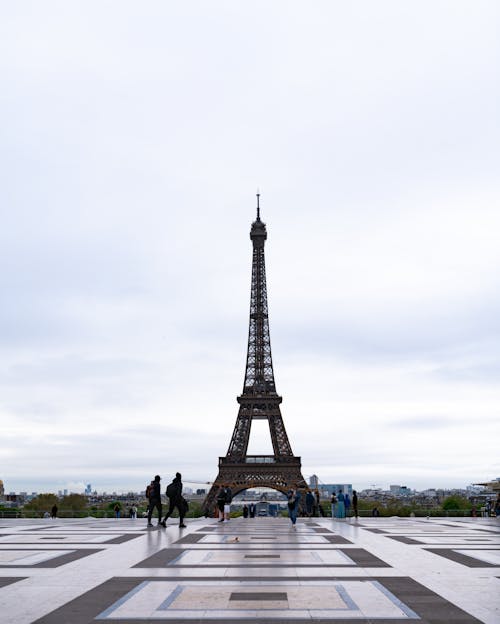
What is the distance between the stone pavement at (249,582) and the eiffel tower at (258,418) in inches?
2137

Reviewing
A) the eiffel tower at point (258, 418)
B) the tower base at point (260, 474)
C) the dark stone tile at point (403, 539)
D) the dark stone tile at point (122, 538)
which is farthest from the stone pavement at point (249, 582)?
the tower base at point (260, 474)

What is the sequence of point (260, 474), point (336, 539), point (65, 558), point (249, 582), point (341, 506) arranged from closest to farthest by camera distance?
1. point (249, 582)
2. point (65, 558)
3. point (336, 539)
4. point (341, 506)
5. point (260, 474)

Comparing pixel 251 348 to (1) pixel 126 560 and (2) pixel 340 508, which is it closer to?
(2) pixel 340 508

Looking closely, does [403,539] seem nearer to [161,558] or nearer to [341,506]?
[161,558]

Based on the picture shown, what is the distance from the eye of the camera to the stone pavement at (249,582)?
7941 mm

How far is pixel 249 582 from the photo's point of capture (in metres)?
10.1

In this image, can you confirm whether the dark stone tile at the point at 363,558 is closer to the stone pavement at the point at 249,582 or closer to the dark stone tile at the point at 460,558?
the stone pavement at the point at 249,582

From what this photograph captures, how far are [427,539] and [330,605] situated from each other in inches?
457

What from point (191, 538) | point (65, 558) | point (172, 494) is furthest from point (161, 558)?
point (172, 494)

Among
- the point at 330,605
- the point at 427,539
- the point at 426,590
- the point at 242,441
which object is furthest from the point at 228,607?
the point at 242,441

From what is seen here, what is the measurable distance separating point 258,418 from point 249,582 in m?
72.6

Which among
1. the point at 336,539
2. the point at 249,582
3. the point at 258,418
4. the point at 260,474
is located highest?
the point at 258,418

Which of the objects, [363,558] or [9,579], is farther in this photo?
[363,558]

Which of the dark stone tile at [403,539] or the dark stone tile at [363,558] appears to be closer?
the dark stone tile at [363,558]
